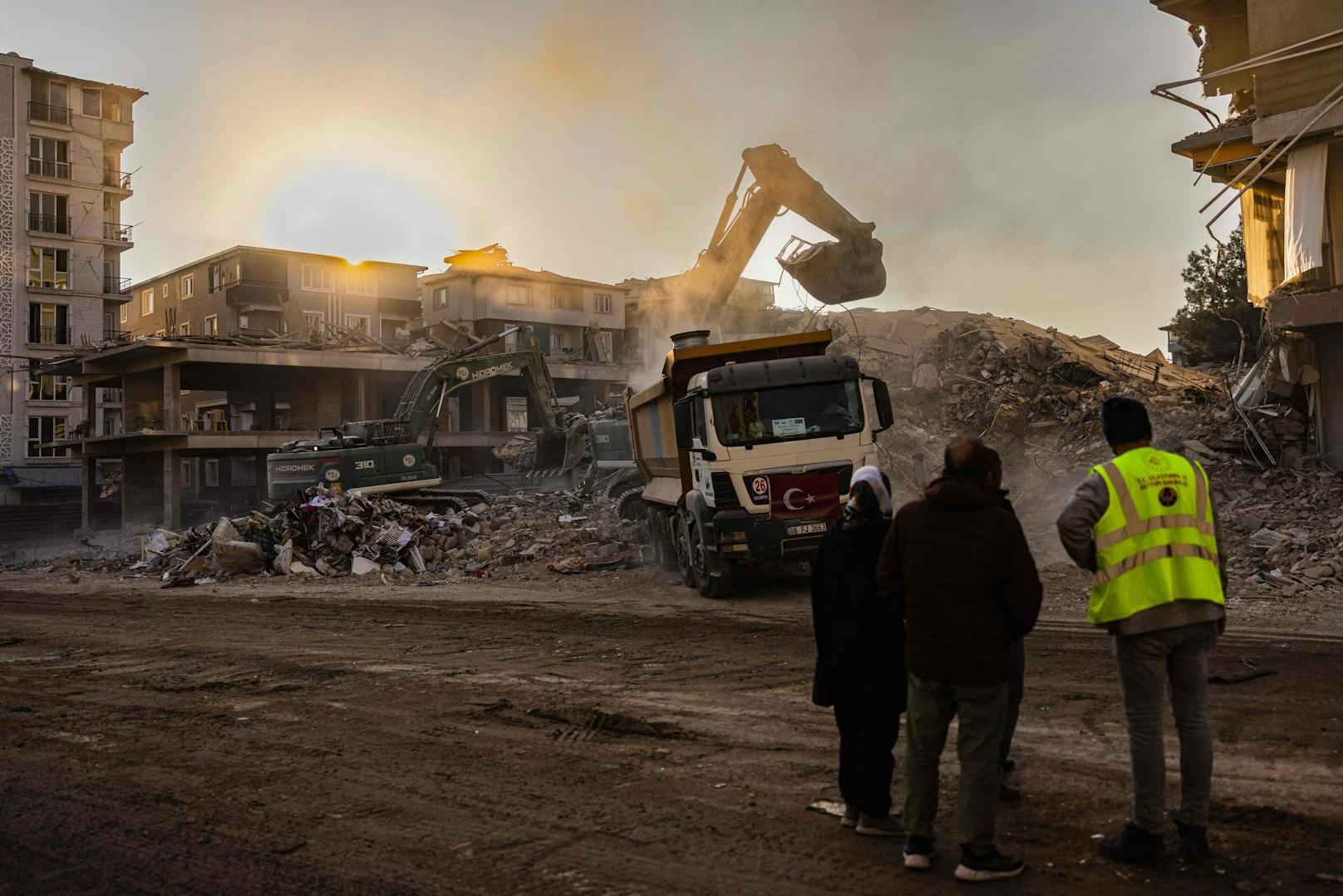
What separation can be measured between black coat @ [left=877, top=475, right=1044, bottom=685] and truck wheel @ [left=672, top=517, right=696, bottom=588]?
34.8 ft

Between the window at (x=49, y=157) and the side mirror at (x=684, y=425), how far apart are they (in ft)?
189

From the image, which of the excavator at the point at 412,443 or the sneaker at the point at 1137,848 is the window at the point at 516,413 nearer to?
the excavator at the point at 412,443

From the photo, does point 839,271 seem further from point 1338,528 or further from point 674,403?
point 1338,528

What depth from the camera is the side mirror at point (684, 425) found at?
13.5 m

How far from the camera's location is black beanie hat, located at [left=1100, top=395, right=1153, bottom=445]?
4590mm

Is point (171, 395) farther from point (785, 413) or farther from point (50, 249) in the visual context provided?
point (785, 413)

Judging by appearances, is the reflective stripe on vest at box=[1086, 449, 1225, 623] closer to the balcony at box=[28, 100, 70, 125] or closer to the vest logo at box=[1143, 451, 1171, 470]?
the vest logo at box=[1143, 451, 1171, 470]

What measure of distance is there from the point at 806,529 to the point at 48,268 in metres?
58.3

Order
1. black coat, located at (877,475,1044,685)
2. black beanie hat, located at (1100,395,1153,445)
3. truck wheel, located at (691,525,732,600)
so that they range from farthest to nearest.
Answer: truck wheel, located at (691,525,732,600) < black beanie hat, located at (1100,395,1153,445) < black coat, located at (877,475,1044,685)

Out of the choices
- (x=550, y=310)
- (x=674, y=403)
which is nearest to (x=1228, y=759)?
(x=674, y=403)

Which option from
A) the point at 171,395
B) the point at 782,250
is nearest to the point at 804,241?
the point at 782,250

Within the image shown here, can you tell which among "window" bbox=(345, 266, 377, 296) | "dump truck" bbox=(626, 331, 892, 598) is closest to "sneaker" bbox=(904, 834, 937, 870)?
"dump truck" bbox=(626, 331, 892, 598)

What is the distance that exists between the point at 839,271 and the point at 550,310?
45.4 meters

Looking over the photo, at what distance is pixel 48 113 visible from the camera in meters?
58.5
